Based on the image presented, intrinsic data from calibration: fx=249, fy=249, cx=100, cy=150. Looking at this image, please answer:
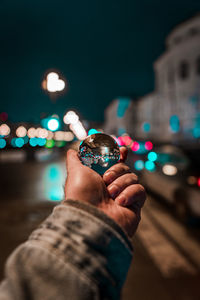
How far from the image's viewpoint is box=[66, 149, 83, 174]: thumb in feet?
4.82

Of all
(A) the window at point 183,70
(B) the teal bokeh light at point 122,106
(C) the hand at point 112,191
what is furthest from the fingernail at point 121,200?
(B) the teal bokeh light at point 122,106

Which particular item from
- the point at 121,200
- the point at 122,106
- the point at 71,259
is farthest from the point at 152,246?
the point at 122,106

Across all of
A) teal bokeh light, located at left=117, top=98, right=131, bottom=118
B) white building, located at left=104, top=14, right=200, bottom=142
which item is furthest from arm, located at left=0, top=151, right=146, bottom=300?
teal bokeh light, located at left=117, top=98, right=131, bottom=118

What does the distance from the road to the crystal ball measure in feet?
9.04

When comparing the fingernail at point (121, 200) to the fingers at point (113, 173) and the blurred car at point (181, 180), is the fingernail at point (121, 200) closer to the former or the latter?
the fingers at point (113, 173)

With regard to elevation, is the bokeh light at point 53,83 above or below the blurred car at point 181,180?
above

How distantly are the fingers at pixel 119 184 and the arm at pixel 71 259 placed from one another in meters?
0.24

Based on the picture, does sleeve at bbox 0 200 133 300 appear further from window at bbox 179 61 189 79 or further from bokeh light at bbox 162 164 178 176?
window at bbox 179 61 189 79

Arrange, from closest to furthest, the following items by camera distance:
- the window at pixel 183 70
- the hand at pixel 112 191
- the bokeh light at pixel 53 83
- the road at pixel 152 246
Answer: the hand at pixel 112 191, the bokeh light at pixel 53 83, the road at pixel 152 246, the window at pixel 183 70

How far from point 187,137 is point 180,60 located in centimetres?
1584

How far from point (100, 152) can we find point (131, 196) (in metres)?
0.30

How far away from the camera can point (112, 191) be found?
1360mm

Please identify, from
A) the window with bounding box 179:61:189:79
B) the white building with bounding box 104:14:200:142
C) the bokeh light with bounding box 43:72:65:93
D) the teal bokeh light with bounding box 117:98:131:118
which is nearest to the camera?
the bokeh light with bounding box 43:72:65:93

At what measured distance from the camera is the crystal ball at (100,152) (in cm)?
142
